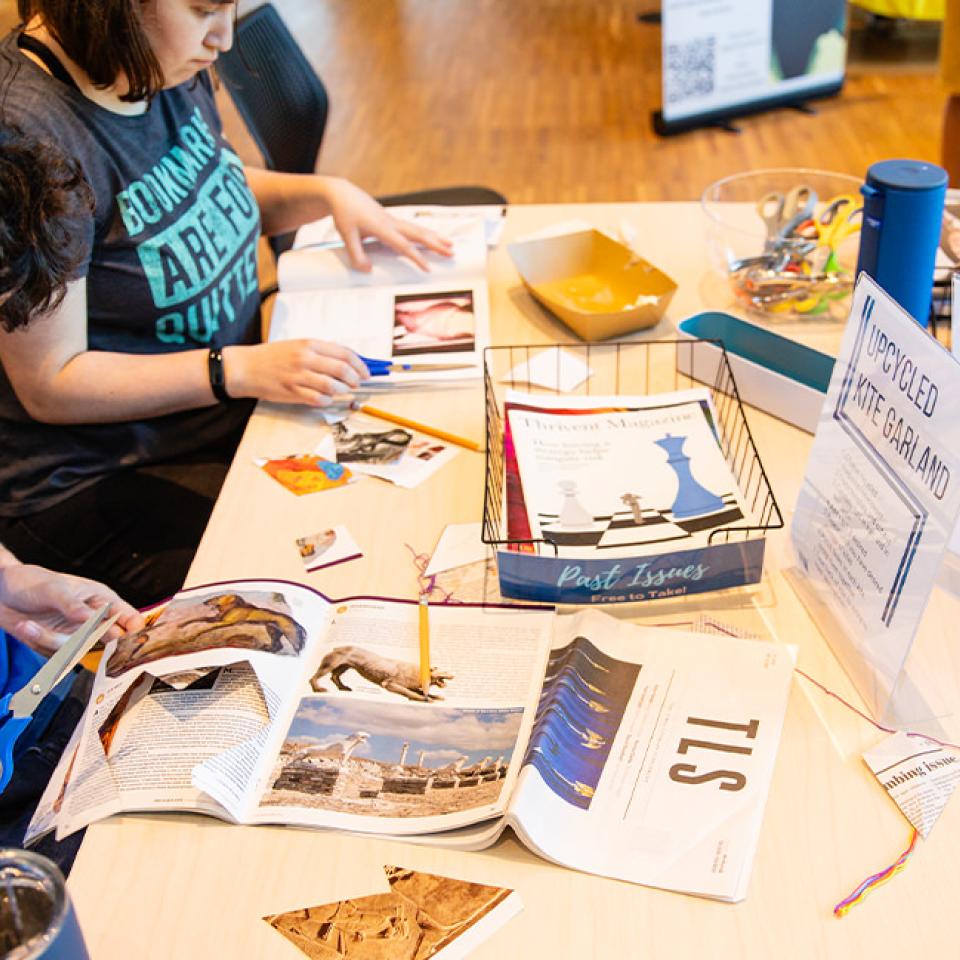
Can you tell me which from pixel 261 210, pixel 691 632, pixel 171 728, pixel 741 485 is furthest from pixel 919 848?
pixel 261 210

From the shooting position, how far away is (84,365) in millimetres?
1381

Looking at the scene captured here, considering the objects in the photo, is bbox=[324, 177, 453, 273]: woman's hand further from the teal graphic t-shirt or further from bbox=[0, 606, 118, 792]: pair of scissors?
bbox=[0, 606, 118, 792]: pair of scissors

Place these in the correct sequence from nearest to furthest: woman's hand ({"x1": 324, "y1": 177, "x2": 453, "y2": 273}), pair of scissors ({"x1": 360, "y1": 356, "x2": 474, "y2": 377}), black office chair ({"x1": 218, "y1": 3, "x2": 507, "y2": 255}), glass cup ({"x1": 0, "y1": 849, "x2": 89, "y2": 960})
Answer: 1. glass cup ({"x1": 0, "y1": 849, "x2": 89, "y2": 960})
2. pair of scissors ({"x1": 360, "y1": 356, "x2": 474, "y2": 377})
3. woman's hand ({"x1": 324, "y1": 177, "x2": 453, "y2": 273})
4. black office chair ({"x1": 218, "y1": 3, "x2": 507, "y2": 255})

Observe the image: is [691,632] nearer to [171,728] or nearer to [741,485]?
[741,485]

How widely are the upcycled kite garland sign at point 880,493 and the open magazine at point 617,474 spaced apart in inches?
4.9

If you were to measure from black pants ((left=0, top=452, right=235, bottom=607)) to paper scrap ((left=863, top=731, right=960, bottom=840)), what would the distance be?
96 cm

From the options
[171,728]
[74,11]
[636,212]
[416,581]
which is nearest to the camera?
[171,728]

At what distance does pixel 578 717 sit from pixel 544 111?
394 cm

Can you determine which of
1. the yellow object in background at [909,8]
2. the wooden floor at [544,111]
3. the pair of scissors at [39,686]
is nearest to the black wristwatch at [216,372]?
the pair of scissors at [39,686]

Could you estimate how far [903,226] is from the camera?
48.8 inches

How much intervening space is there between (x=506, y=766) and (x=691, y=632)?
0.24 m

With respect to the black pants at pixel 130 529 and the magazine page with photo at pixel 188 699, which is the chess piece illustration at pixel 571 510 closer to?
the magazine page with photo at pixel 188 699

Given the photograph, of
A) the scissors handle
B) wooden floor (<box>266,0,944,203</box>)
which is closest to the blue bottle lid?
the scissors handle

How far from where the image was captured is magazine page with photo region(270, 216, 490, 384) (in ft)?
4.80
